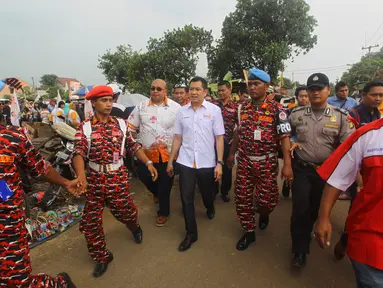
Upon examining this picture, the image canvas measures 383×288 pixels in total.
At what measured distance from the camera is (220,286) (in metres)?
2.58

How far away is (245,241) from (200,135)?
136 cm

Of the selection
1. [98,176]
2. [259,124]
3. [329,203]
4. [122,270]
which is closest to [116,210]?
[98,176]

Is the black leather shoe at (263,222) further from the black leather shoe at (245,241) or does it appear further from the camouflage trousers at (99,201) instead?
the camouflage trousers at (99,201)

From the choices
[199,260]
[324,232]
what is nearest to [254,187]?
[199,260]

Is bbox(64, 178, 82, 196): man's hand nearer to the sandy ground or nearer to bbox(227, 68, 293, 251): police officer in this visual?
the sandy ground

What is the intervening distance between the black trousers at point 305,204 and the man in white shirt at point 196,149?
2.95 ft

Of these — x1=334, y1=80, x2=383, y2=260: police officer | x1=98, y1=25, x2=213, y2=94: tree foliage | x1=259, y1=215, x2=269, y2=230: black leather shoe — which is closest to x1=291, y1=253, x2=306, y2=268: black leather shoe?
x1=259, y1=215, x2=269, y2=230: black leather shoe

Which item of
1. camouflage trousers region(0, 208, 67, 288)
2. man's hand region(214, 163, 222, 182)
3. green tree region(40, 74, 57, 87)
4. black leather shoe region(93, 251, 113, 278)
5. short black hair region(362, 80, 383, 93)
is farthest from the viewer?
green tree region(40, 74, 57, 87)

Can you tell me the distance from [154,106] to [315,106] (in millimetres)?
2162

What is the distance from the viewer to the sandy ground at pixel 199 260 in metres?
2.65

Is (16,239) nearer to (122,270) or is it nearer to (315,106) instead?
(122,270)

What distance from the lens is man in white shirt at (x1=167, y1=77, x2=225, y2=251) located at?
3219mm

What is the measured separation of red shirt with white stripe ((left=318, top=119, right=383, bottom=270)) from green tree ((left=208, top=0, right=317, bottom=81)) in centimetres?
2146

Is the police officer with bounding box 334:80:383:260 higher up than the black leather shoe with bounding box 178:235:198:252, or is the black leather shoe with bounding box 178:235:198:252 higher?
the police officer with bounding box 334:80:383:260
